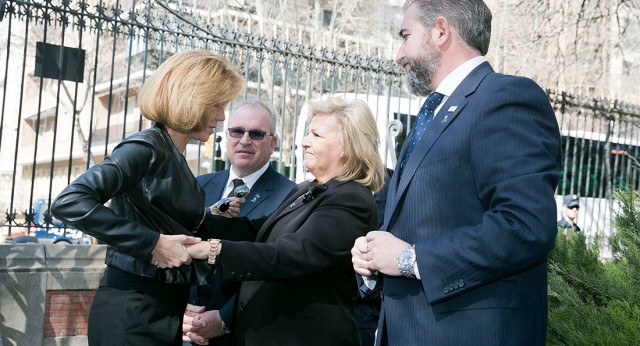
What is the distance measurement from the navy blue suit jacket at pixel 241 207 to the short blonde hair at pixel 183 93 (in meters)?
0.94

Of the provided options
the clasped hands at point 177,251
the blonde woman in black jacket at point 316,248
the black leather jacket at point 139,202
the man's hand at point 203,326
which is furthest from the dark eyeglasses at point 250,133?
the clasped hands at point 177,251

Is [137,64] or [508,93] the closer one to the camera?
[508,93]

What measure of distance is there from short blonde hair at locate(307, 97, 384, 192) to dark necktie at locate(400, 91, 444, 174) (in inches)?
33.2

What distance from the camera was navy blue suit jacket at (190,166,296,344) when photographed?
13.7 ft

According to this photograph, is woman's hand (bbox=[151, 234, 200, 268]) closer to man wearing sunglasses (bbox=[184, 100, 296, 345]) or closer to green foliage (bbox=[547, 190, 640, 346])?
man wearing sunglasses (bbox=[184, 100, 296, 345])

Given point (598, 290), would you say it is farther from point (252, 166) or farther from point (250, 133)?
point (250, 133)

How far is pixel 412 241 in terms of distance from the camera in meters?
2.54

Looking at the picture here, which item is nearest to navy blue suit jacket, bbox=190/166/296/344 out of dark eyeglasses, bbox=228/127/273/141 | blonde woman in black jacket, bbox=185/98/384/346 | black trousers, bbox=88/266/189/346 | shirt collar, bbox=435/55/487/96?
dark eyeglasses, bbox=228/127/273/141

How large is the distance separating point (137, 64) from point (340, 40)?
26.3 feet

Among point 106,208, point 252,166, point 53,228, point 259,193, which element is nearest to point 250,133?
point 252,166

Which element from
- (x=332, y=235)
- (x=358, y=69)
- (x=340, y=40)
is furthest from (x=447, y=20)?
(x=340, y=40)

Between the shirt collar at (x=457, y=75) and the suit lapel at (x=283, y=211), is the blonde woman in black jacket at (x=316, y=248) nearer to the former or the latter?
the suit lapel at (x=283, y=211)

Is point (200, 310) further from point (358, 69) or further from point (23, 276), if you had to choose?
point (358, 69)

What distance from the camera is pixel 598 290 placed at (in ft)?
12.8
